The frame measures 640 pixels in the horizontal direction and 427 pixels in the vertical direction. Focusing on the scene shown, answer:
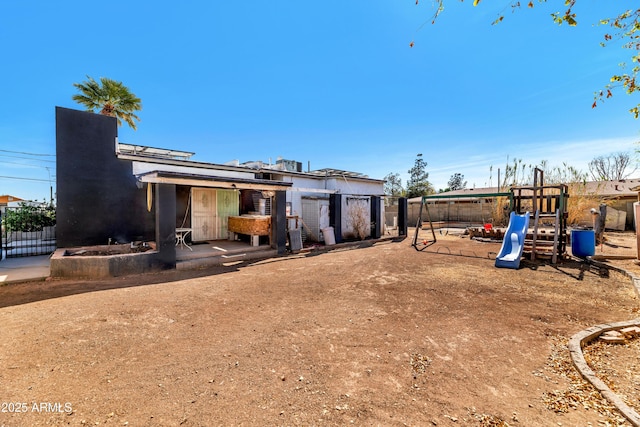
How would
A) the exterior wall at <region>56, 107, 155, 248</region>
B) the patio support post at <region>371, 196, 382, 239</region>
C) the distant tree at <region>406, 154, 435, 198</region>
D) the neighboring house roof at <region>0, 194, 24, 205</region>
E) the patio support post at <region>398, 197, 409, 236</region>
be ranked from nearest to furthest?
the exterior wall at <region>56, 107, 155, 248</region> < the neighboring house roof at <region>0, 194, 24, 205</region> < the patio support post at <region>371, 196, 382, 239</region> < the patio support post at <region>398, 197, 409, 236</region> < the distant tree at <region>406, 154, 435, 198</region>

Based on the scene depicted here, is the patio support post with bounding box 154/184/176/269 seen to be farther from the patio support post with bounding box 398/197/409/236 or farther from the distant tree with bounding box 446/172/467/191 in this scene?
the distant tree with bounding box 446/172/467/191

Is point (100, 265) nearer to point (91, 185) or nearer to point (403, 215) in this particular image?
point (91, 185)

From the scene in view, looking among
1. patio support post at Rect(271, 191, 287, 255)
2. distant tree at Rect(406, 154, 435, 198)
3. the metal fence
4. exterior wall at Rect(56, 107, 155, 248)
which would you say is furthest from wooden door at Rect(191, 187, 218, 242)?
distant tree at Rect(406, 154, 435, 198)

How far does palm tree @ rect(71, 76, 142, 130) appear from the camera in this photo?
14.3 metres

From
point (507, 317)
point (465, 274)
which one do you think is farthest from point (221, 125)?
point (507, 317)

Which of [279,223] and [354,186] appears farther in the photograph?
[354,186]

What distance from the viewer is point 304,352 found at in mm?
3244

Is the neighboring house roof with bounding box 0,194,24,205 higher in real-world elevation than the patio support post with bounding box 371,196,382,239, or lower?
higher

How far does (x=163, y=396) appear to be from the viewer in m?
2.42

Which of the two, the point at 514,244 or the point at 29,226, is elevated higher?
the point at 29,226

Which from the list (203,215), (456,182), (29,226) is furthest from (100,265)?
(456,182)

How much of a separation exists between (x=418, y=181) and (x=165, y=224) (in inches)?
1473

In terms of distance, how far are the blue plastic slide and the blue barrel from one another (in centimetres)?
133

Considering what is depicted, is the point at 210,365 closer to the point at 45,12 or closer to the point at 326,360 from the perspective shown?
the point at 326,360
